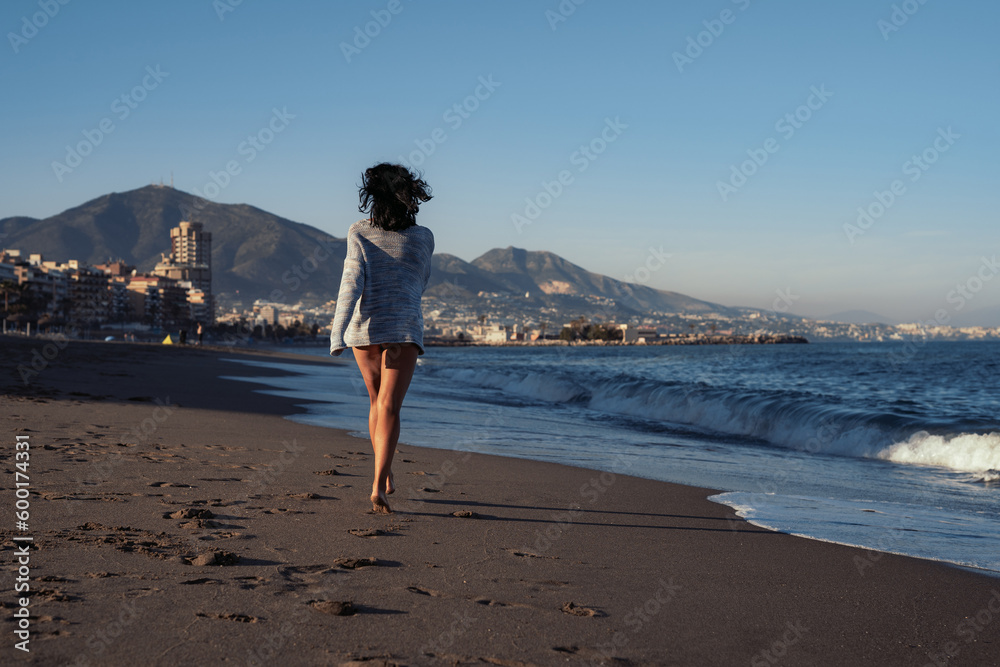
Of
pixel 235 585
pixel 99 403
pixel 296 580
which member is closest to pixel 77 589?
pixel 235 585

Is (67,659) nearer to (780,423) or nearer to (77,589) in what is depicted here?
(77,589)

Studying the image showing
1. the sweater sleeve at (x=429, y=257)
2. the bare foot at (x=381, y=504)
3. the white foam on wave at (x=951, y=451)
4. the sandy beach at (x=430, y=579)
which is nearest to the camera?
the sandy beach at (x=430, y=579)

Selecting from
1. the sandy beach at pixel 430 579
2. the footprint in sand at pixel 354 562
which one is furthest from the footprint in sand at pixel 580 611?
the footprint in sand at pixel 354 562

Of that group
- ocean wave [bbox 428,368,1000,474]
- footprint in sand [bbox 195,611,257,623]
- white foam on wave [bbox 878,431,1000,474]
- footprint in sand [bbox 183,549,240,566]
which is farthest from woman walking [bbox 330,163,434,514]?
white foam on wave [bbox 878,431,1000,474]

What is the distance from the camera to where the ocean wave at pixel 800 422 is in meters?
8.91

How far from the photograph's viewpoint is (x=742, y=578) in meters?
3.20

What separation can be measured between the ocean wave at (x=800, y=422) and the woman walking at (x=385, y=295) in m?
6.52

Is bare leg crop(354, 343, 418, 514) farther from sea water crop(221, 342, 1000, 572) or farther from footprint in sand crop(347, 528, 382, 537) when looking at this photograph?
sea water crop(221, 342, 1000, 572)

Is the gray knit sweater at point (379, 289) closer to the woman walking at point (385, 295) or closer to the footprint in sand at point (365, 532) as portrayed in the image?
the woman walking at point (385, 295)

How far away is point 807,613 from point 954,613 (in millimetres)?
623

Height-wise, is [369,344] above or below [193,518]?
above

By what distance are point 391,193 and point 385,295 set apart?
1.94 ft

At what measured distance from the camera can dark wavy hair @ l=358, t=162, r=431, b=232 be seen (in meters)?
4.26

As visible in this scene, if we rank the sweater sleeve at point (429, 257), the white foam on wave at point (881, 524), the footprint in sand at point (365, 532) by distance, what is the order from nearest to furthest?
the footprint in sand at point (365, 532) < the white foam on wave at point (881, 524) < the sweater sleeve at point (429, 257)
